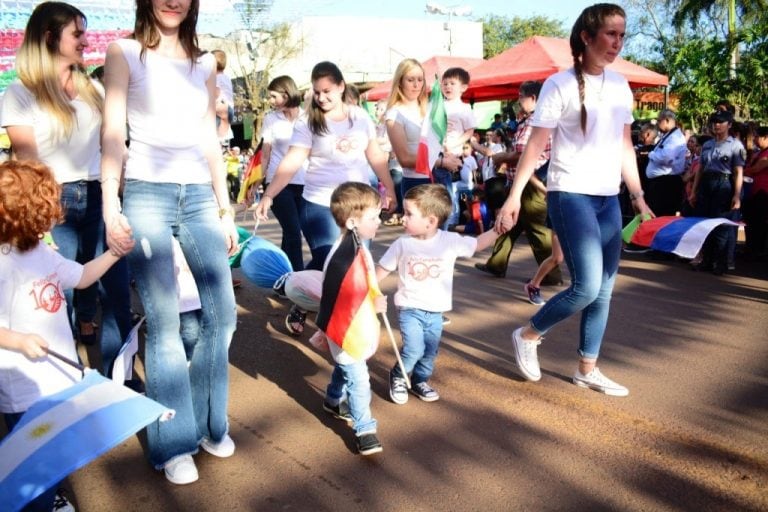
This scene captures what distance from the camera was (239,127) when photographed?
3656 cm

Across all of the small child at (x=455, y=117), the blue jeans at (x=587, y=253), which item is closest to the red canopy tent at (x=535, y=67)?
the small child at (x=455, y=117)

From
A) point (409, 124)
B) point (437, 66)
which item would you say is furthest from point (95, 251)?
point (437, 66)

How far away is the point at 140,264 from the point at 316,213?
84.5 inches

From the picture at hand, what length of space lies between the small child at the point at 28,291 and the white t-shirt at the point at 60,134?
48.1 inches

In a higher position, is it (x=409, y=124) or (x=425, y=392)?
(x=409, y=124)

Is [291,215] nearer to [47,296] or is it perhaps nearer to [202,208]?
[202,208]

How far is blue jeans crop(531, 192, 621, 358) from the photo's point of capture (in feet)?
12.7

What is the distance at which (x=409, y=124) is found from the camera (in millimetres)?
5629

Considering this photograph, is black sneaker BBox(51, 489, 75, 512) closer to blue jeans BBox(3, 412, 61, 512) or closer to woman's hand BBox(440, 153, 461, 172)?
blue jeans BBox(3, 412, 61, 512)

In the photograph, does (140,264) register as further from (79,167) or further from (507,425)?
(507,425)

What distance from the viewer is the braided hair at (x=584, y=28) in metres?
3.77

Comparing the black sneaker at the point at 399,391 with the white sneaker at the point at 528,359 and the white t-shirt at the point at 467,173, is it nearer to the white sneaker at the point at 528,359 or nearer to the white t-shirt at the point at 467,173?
the white sneaker at the point at 528,359

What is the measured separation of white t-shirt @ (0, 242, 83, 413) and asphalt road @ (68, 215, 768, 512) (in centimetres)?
71

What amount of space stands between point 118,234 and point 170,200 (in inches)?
13.9
